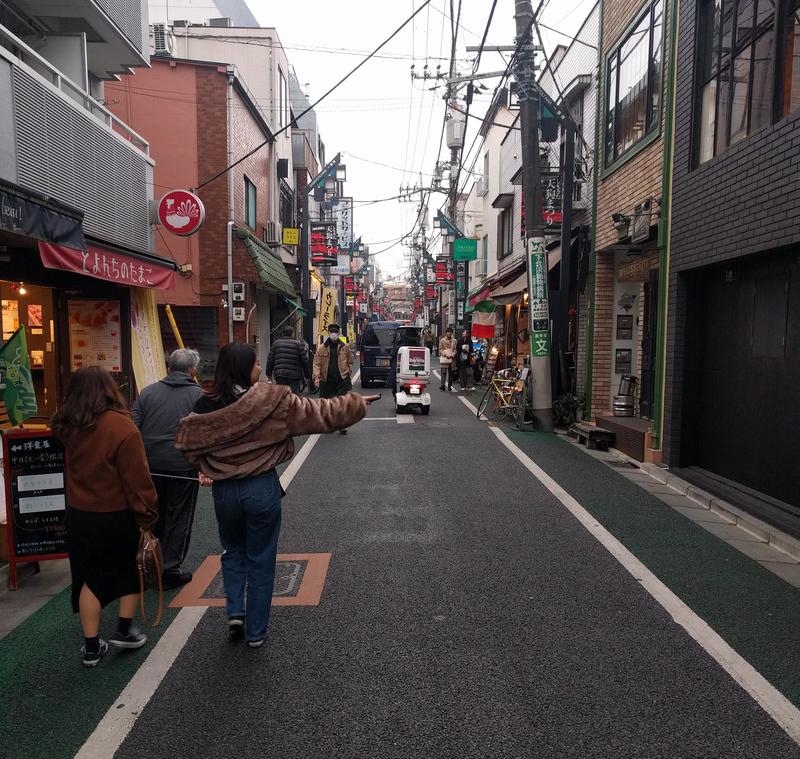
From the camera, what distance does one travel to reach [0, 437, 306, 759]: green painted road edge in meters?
2.98

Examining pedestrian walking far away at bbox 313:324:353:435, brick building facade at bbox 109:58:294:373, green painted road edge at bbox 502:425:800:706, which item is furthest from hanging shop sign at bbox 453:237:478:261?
green painted road edge at bbox 502:425:800:706

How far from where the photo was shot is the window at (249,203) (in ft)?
63.9

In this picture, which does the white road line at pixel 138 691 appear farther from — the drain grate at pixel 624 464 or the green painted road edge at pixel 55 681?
the drain grate at pixel 624 464

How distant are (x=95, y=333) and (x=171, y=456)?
22.7ft

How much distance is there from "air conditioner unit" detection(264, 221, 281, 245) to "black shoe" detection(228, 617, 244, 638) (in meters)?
19.7

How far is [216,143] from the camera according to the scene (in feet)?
56.4

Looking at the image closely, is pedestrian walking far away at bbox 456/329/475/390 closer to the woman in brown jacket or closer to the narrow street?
the narrow street

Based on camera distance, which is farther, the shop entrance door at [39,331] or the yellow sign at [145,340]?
the yellow sign at [145,340]

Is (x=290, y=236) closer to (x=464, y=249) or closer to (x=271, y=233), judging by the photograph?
(x=271, y=233)

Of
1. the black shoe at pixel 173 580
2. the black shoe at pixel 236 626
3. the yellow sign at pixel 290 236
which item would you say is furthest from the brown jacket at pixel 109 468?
the yellow sign at pixel 290 236

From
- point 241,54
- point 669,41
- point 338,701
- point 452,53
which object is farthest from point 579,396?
point 241,54

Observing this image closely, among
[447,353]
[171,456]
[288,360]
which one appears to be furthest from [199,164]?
[171,456]

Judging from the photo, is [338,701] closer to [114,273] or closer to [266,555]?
[266,555]

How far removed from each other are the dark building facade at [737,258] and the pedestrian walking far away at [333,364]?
5.80 metres
